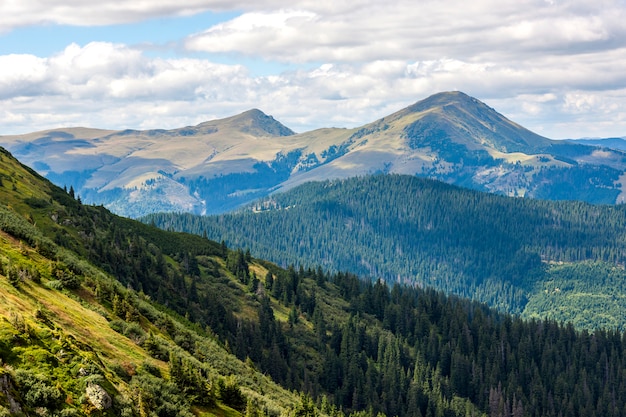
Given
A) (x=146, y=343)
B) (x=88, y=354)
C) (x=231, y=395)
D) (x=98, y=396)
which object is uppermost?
(x=88, y=354)

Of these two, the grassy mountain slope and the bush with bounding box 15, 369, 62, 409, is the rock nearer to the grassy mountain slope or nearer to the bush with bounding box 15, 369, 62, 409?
the grassy mountain slope

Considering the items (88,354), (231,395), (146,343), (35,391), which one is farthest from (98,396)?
(146,343)

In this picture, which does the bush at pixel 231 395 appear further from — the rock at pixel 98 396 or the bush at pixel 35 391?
the bush at pixel 35 391

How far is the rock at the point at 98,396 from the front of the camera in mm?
41656

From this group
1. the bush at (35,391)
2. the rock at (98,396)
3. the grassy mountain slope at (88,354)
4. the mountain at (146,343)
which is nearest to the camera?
the bush at (35,391)

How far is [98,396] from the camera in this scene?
41844 mm

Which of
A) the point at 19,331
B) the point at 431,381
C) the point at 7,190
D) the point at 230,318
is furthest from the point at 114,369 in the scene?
the point at 431,381

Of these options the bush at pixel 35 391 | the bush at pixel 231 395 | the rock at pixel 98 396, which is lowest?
the bush at pixel 231 395

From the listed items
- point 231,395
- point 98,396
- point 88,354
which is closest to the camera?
point 98,396

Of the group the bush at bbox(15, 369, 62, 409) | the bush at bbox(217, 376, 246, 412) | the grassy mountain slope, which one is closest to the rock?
the grassy mountain slope

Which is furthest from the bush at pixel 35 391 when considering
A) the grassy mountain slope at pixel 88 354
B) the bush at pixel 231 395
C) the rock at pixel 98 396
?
the bush at pixel 231 395

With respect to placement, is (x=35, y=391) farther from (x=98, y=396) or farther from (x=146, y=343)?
(x=146, y=343)

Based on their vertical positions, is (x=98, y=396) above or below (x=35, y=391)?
below

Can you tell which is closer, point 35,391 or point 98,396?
point 35,391
